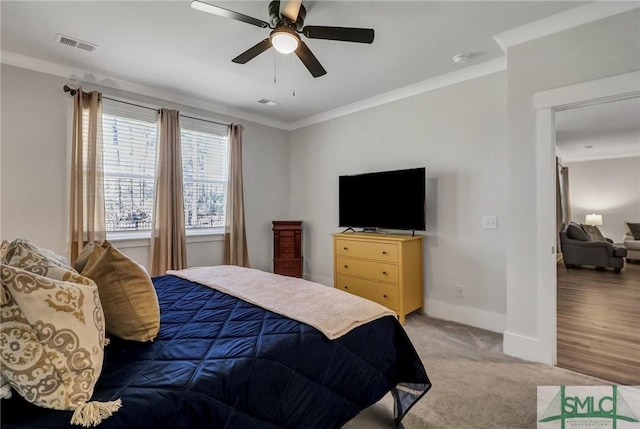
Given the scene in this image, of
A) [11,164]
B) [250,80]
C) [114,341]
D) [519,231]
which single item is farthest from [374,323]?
[11,164]

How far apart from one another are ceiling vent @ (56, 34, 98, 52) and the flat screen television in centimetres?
285

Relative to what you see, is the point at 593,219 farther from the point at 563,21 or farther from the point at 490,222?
the point at 563,21

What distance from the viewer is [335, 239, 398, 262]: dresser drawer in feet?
10.8

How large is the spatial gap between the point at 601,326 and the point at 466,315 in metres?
1.33

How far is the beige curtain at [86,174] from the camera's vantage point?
10.0ft

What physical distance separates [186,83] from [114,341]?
10.1 feet

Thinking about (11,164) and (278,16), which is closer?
(278,16)

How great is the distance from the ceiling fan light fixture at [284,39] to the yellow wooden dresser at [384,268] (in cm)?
210

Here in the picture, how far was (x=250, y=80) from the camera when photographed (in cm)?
343

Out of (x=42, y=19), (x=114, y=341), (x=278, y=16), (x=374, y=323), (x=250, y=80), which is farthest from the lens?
(x=250, y=80)

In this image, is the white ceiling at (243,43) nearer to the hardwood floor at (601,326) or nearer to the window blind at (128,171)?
the window blind at (128,171)

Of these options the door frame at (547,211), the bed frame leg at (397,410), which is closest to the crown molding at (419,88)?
the door frame at (547,211)

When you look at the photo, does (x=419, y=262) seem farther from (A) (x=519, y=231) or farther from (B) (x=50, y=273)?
(B) (x=50, y=273)

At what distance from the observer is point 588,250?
6.18 meters
